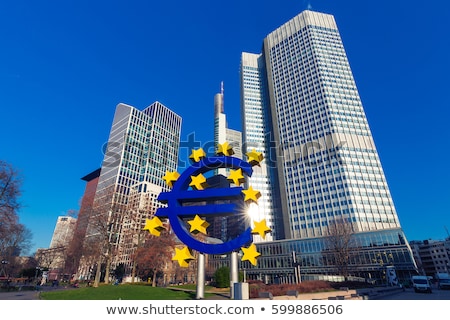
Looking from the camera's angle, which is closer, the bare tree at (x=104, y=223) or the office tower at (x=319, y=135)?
the bare tree at (x=104, y=223)

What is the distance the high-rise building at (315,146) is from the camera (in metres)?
80.1

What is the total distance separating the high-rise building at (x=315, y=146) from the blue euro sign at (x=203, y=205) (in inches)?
2276

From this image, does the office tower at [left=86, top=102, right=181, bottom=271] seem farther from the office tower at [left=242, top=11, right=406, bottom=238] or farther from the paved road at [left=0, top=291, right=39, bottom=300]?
the paved road at [left=0, top=291, right=39, bottom=300]

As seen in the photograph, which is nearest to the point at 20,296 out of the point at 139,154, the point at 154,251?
the point at 154,251

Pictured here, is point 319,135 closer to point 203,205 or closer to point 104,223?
point 104,223

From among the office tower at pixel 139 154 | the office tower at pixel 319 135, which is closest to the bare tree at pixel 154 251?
the office tower at pixel 319 135

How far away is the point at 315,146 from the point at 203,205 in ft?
288

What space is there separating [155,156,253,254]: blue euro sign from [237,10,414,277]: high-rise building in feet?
190

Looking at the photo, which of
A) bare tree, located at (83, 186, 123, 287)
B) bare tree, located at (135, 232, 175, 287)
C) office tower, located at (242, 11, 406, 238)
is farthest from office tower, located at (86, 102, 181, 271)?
bare tree, located at (83, 186, 123, 287)

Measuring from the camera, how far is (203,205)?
18312mm

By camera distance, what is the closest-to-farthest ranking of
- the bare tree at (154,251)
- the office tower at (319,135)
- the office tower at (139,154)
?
the bare tree at (154,251) < the office tower at (319,135) < the office tower at (139,154)

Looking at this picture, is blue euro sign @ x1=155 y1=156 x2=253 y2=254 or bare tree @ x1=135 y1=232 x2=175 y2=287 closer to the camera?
blue euro sign @ x1=155 y1=156 x2=253 y2=254

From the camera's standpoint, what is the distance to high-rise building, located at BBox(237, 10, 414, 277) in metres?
80.1

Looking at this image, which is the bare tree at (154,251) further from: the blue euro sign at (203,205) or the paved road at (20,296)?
the blue euro sign at (203,205)
